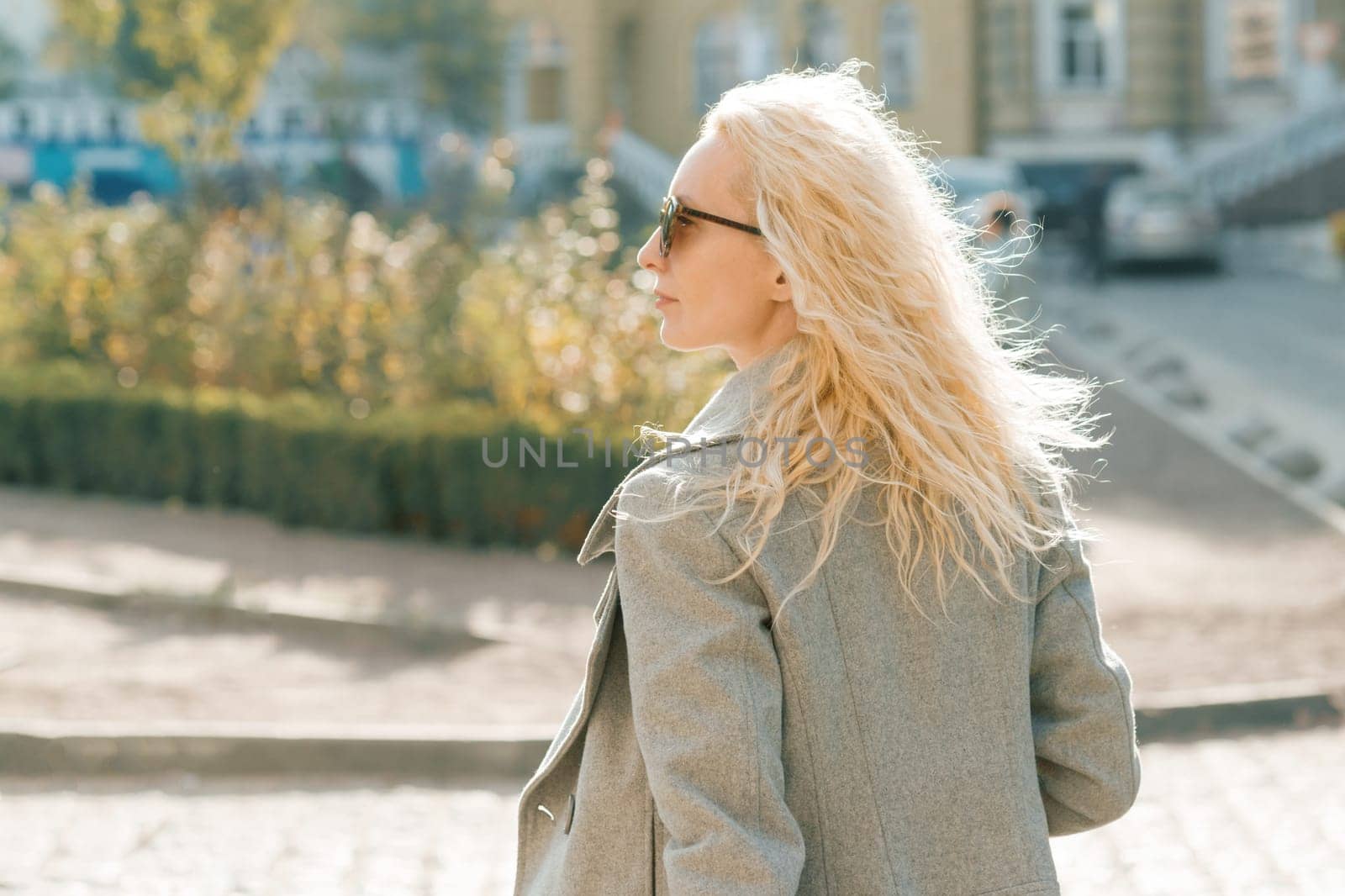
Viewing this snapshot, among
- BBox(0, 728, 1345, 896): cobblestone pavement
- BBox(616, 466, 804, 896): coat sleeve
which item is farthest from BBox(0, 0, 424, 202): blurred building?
BBox(616, 466, 804, 896): coat sleeve

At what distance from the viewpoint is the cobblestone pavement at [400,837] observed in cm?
452

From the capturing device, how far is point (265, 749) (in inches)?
214

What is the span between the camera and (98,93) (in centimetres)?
3800

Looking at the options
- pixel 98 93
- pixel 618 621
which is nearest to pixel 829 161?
pixel 618 621

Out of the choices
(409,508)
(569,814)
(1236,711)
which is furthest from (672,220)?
(409,508)

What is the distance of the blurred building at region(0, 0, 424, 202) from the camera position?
1270 inches

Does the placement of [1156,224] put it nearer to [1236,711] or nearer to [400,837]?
[1236,711]

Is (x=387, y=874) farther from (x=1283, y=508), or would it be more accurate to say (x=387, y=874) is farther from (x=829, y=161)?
(x=1283, y=508)

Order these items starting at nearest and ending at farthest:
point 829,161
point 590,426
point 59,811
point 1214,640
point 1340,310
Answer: point 829,161 < point 59,811 < point 1214,640 < point 590,426 < point 1340,310

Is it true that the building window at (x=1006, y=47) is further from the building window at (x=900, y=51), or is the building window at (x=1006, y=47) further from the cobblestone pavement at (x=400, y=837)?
the cobblestone pavement at (x=400, y=837)

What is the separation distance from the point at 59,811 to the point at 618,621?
3.72 metres

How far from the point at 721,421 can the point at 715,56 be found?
110 ft

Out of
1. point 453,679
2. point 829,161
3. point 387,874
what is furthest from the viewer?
point 453,679

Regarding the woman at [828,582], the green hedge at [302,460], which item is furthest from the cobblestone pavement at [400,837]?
the green hedge at [302,460]
